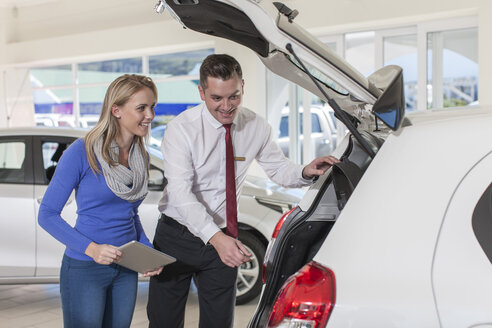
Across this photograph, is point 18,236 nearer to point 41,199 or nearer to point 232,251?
point 41,199

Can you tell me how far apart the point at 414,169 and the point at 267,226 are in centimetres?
341

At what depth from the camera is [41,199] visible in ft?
16.1

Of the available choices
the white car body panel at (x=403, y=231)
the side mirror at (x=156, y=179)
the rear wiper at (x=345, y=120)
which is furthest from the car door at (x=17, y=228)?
the white car body panel at (x=403, y=231)

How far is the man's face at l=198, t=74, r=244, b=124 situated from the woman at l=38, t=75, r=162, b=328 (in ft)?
0.80

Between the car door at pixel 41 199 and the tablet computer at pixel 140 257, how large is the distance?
2.47 metres

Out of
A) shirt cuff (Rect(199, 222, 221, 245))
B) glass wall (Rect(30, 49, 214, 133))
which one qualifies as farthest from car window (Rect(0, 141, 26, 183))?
glass wall (Rect(30, 49, 214, 133))

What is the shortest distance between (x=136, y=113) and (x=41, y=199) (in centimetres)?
276

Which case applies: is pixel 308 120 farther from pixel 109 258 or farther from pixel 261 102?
pixel 109 258

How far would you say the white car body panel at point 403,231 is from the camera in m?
1.46

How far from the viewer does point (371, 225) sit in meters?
1.52

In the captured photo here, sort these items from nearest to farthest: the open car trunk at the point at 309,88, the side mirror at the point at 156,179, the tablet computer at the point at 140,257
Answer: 1. the open car trunk at the point at 309,88
2. the tablet computer at the point at 140,257
3. the side mirror at the point at 156,179

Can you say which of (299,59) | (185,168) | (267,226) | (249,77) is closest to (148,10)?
(249,77)

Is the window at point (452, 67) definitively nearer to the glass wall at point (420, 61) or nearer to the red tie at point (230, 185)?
the glass wall at point (420, 61)

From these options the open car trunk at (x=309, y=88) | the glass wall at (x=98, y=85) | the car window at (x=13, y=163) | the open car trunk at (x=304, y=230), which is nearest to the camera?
the open car trunk at (x=309, y=88)
